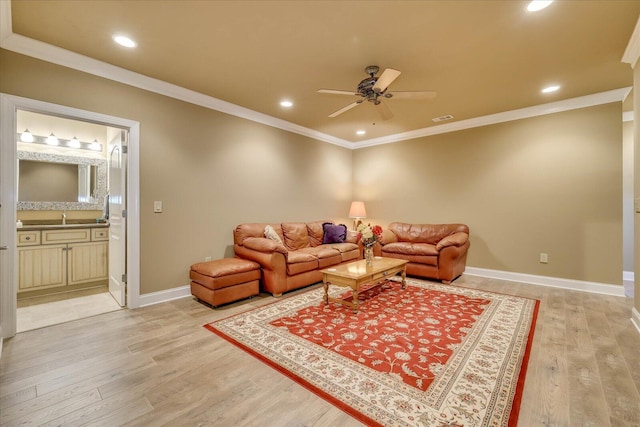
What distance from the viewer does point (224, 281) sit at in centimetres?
326

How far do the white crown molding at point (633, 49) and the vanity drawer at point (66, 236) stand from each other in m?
6.52

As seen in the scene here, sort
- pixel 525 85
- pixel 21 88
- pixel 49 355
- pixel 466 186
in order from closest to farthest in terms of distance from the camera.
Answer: pixel 49 355 → pixel 21 88 → pixel 525 85 → pixel 466 186

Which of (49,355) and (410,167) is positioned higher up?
(410,167)

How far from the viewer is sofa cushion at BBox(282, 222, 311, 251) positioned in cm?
471

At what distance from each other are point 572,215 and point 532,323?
2284 millimetres

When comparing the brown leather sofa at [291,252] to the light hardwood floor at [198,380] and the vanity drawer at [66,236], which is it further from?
the vanity drawer at [66,236]

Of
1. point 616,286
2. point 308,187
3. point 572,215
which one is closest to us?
point 616,286

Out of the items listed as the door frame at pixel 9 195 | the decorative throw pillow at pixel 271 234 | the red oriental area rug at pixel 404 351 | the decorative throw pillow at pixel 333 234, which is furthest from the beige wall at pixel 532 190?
the door frame at pixel 9 195

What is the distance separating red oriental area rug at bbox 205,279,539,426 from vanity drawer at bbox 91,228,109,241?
2677mm

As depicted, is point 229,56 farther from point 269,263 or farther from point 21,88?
point 269,263

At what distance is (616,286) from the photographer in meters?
3.78

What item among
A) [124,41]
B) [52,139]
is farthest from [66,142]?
[124,41]

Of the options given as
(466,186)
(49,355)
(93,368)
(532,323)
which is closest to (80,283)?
(49,355)

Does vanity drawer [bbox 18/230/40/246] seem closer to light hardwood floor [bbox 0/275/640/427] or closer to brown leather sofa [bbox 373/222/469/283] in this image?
light hardwood floor [bbox 0/275/640/427]
